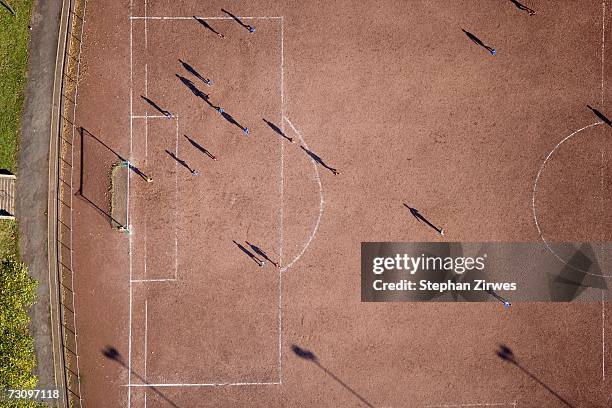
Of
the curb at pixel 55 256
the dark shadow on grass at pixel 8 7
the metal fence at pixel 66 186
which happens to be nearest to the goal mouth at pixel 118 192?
the metal fence at pixel 66 186

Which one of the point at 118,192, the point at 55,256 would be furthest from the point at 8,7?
the point at 55,256

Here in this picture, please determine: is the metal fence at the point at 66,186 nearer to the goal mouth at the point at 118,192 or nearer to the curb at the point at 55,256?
the curb at the point at 55,256

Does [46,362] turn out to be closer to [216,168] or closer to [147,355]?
[147,355]

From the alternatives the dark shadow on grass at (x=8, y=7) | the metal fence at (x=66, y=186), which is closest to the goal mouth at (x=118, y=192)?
the metal fence at (x=66, y=186)

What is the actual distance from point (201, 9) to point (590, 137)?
688 inches

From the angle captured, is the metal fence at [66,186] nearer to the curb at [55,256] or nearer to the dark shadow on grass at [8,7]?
the curb at [55,256]

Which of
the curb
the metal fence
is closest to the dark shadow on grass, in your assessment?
the metal fence

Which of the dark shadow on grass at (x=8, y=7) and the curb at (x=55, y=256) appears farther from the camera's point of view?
the dark shadow on grass at (x=8, y=7)

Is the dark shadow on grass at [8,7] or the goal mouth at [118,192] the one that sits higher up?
the dark shadow on grass at [8,7]

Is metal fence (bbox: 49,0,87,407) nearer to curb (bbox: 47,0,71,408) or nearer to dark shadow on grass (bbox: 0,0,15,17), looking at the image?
curb (bbox: 47,0,71,408)

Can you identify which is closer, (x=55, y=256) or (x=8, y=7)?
(x=55, y=256)

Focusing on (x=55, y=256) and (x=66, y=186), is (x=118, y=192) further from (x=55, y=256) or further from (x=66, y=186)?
(x=55, y=256)

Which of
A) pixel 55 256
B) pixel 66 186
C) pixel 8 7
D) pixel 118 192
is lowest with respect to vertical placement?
pixel 55 256

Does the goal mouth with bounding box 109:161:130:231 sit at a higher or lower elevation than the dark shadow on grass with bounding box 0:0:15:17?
lower
